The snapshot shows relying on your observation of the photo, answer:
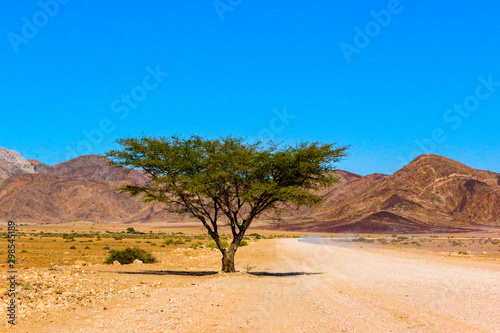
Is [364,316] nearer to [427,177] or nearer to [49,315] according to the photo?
[49,315]

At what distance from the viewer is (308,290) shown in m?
17.9

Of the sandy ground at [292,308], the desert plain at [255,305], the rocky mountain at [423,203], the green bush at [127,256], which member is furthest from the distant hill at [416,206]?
the sandy ground at [292,308]

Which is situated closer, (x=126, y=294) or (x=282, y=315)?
(x=282, y=315)

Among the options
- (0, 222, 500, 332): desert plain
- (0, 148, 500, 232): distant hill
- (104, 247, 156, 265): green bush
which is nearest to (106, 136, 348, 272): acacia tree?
(0, 222, 500, 332): desert plain

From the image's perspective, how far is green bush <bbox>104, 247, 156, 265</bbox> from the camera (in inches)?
1294

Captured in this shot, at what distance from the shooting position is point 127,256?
33.5m

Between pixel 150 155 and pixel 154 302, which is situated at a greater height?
pixel 150 155

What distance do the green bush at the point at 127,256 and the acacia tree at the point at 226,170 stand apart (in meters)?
9.61

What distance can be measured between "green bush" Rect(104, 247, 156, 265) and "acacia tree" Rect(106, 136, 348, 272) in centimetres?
961

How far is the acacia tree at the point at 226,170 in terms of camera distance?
78.5 feet

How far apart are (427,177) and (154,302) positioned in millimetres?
169883

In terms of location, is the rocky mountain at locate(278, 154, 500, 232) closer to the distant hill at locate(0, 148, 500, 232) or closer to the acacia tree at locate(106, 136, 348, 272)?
the distant hill at locate(0, 148, 500, 232)

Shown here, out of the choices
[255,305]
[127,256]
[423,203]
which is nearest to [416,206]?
[423,203]

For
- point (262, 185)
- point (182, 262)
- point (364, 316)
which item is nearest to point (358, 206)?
point (182, 262)
